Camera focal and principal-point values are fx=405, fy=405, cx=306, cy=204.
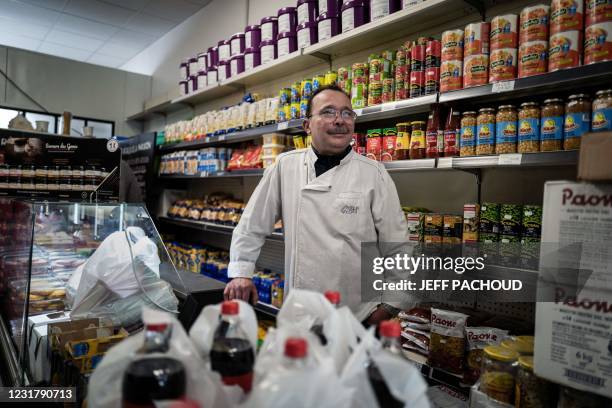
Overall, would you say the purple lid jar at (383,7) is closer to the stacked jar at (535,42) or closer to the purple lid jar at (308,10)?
the purple lid jar at (308,10)

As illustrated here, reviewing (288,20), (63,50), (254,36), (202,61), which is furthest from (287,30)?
(63,50)

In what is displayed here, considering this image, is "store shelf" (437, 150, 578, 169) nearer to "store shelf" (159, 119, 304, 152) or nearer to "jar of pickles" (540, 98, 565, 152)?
"jar of pickles" (540, 98, 565, 152)

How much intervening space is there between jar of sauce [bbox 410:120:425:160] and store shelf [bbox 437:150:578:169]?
160 millimetres

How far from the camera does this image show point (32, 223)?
69.4 inches

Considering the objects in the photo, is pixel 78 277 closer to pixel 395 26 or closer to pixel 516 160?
pixel 516 160

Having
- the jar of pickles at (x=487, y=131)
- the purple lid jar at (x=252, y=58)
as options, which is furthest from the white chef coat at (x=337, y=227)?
the purple lid jar at (x=252, y=58)

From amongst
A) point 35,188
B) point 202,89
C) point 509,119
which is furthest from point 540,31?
point 202,89

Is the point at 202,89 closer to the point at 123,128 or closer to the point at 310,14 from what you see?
the point at 310,14

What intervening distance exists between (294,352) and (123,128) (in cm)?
690

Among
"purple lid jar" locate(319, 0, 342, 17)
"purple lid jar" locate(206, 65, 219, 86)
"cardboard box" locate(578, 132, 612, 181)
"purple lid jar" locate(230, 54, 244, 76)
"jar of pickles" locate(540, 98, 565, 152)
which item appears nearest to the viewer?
"cardboard box" locate(578, 132, 612, 181)

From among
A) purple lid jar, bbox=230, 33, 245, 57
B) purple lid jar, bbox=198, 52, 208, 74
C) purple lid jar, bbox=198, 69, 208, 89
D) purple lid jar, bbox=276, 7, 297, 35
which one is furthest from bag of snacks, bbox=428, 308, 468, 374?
purple lid jar, bbox=198, 52, 208, 74

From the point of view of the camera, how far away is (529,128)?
1776 mm

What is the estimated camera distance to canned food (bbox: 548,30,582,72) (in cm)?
164

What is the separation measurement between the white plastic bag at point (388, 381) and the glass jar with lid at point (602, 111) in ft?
4.60
